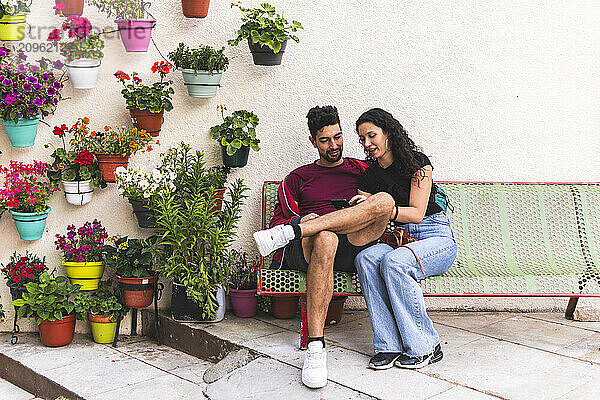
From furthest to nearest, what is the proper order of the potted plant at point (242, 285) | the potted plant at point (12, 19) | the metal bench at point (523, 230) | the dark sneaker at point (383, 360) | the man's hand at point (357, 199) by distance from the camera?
the potted plant at point (242, 285), the potted plant at point (12, 19), the metal bench at point (523, 230), the man's hand at point (357, 199), the dark sneaker at point (383, 360)

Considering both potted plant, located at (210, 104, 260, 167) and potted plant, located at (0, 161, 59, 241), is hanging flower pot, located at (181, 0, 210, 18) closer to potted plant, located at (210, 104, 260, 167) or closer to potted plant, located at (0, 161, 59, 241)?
potted plant, located at (210, 104, 260, 167)

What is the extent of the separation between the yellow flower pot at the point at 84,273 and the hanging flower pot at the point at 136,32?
4.41 feet

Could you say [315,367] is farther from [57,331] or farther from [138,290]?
[57,331]

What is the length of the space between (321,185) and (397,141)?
550 mm

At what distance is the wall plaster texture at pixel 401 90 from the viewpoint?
4.30 metres

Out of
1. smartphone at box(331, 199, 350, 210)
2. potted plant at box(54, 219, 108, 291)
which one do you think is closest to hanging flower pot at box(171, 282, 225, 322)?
potted plant at box(54, 219, 108, 291)

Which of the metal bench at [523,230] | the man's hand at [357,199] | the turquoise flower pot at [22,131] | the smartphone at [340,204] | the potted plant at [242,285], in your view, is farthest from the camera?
the potted plant at [242,285]

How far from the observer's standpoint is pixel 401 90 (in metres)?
4.37

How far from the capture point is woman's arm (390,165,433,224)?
11.6ft

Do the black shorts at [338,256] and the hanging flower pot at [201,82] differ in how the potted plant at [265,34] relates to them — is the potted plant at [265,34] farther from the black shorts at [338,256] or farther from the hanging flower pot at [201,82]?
the black shorts at [338,256]

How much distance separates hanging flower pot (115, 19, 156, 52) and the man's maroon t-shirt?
1194mm

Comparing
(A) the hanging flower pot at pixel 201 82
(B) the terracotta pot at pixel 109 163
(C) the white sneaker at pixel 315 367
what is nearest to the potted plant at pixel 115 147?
(B) the terracotta pot at pixel 109 163

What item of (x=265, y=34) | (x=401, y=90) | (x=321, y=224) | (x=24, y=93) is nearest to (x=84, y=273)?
(x=24, y=93)

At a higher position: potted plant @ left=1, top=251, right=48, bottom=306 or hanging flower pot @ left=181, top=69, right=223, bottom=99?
hanging flower pot @ left=181, top=69, right=223, bottom=99
